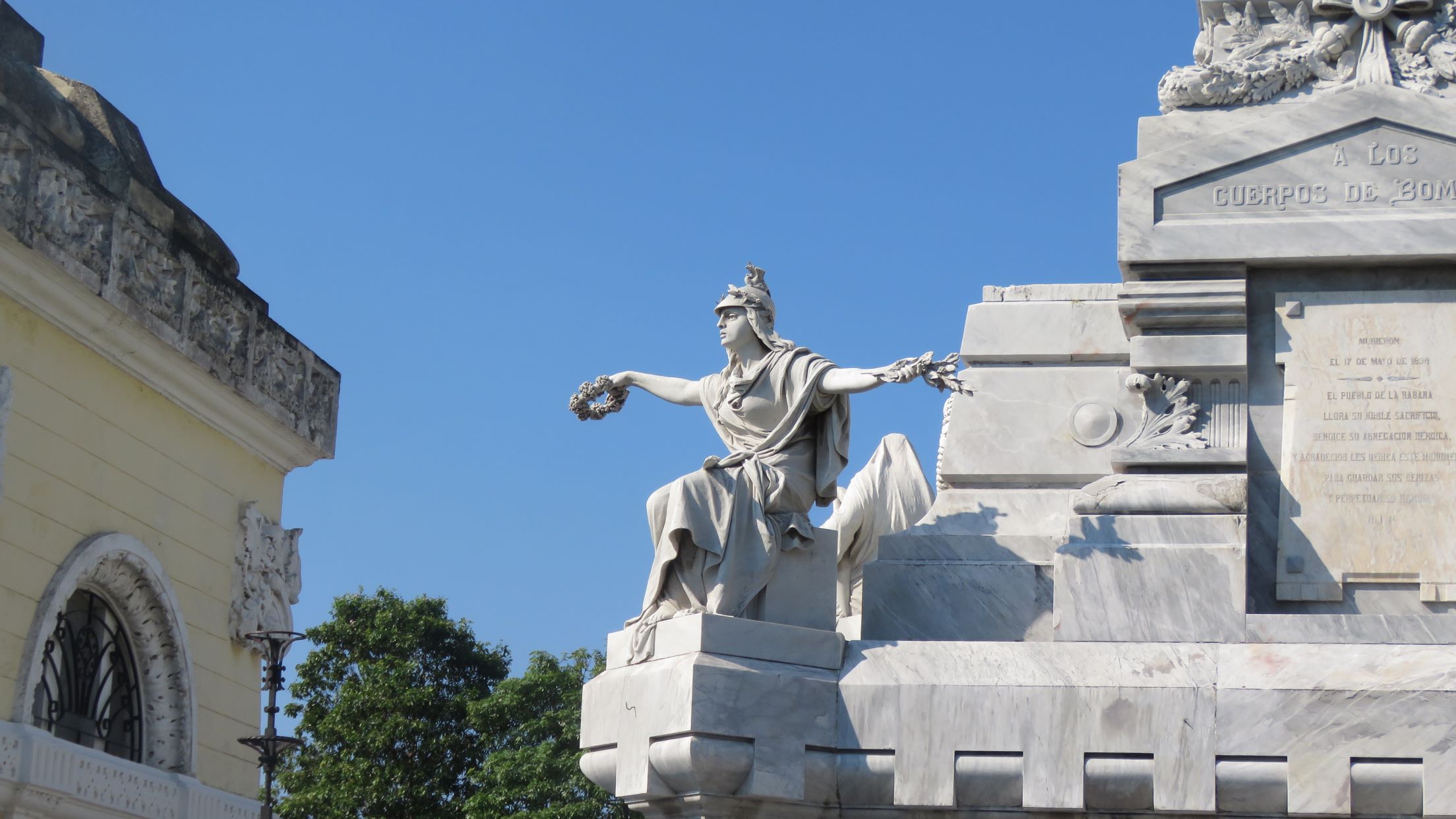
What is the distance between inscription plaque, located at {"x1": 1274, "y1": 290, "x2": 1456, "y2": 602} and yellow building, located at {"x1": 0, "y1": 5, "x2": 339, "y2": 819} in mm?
12160

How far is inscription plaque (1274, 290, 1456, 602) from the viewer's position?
11.1 m

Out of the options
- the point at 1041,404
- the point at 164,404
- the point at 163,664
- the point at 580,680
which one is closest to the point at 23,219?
the point at 164,404

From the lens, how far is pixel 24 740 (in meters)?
18.8

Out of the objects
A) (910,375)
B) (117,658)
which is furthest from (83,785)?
→ (910,375)

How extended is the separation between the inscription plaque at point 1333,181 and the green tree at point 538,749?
23198 millimetres

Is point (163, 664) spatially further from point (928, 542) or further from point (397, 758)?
point (397, 758)

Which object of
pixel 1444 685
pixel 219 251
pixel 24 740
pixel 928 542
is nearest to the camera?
pixel 1444 685

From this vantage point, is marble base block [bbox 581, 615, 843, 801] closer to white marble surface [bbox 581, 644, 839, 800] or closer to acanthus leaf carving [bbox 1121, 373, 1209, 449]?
white marble surface [bbox 581, 644, 839, 800]

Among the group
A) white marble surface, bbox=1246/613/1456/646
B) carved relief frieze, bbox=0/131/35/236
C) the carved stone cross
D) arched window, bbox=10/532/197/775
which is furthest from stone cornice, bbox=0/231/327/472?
white marble surface, bbox=1246/613/1456/646

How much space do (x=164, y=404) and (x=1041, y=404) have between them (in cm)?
1289

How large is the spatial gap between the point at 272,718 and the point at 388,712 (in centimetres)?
2206

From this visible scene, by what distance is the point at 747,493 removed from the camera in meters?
11.0

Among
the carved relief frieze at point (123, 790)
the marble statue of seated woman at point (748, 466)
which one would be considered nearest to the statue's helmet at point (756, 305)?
the marble statue of seated woman at point (748, 466)

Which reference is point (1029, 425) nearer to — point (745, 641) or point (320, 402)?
point (745, 641)
